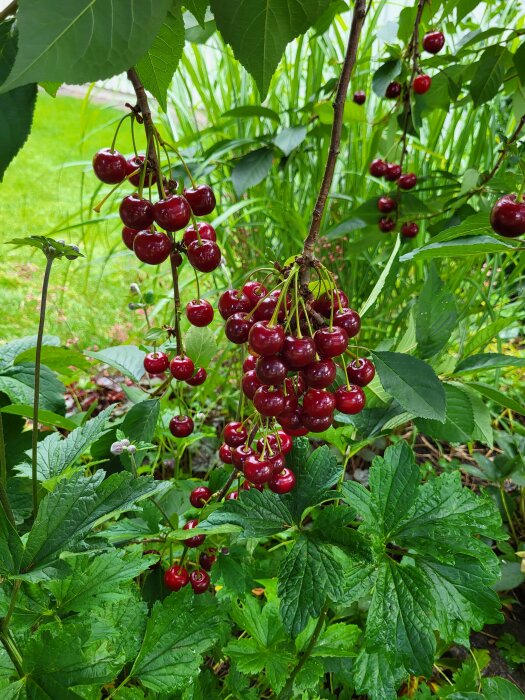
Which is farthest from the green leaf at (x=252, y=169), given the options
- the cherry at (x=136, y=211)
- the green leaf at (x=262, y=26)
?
the green leaf at (x=262, y=26)

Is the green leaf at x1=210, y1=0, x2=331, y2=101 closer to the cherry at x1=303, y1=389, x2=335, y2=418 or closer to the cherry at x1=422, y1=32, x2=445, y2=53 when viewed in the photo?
the cherry at x1=303, y1=389, x2=335, y2=418

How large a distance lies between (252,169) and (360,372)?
679 mm

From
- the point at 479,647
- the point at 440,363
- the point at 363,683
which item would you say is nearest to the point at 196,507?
the point at 363,683

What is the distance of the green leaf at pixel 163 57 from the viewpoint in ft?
1.26

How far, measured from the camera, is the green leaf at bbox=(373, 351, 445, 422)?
46 cm

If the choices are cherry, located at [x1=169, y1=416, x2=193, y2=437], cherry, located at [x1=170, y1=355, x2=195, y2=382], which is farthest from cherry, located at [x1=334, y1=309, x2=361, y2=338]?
cherry, located at [x1=169, y1=416, x2=193, y2=437]

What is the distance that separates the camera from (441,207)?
1.15 metres

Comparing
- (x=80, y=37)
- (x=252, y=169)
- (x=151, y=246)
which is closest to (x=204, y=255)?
(x=151, y=246)

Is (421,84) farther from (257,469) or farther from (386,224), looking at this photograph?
(257,469)

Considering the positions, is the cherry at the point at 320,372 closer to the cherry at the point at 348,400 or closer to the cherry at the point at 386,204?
the cherry at the point at 348,400

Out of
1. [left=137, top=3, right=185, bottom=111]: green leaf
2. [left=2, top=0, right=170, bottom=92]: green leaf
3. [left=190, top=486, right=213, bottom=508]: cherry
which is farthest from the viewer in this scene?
[left=190, top=486, right=213, bottom=508]: cherry

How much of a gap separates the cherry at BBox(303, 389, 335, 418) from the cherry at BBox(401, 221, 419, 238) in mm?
757

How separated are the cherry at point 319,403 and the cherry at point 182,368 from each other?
21cm

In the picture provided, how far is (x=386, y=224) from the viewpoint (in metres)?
1.10
